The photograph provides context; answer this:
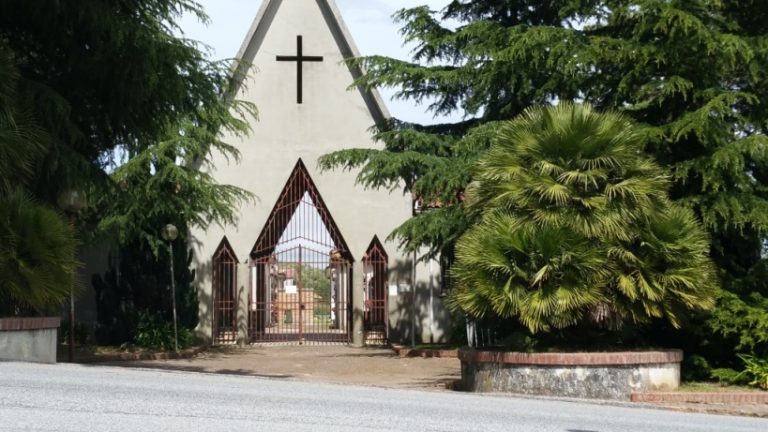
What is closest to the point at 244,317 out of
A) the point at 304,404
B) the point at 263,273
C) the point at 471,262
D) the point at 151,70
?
the point at 263,273

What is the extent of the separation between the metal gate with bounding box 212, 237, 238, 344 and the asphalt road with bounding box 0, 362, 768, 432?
52.0 feet

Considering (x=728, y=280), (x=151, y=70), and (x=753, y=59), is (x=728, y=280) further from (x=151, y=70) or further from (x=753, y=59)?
(x=151, y=70)

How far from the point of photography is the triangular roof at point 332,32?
2995 cm

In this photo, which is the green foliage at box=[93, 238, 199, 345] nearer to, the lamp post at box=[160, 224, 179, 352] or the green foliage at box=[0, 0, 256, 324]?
the lamp post at box=[160, 224, 179, 352]

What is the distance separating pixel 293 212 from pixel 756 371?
17.0 metres

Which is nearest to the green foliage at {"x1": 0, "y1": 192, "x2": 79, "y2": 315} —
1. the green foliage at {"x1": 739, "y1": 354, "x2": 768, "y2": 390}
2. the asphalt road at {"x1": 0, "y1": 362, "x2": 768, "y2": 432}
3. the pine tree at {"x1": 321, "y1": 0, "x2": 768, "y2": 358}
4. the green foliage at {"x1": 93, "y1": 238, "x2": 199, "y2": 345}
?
the asphalt road at {"x1": 0, "y1": 362, "x2": 768, "y2": 432}

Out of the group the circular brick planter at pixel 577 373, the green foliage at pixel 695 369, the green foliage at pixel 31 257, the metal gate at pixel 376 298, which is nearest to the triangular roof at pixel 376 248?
the metal gate at pixel 376 298

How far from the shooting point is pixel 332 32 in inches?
1203

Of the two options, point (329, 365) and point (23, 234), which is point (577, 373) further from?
point (329, 365)

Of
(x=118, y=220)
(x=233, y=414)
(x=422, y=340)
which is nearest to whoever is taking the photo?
(x=233, y=414)

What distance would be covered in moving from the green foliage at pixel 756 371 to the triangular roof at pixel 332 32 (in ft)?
51.4

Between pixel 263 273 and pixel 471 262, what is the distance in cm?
1978

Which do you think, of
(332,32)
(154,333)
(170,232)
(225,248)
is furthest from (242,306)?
(332,32)

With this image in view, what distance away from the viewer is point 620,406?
1385 cm
